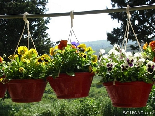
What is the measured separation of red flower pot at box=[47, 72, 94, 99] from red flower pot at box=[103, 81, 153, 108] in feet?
0.36

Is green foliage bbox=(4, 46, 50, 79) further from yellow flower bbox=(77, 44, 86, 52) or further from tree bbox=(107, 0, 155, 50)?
tree bbox=(107, 0, 155, 50)

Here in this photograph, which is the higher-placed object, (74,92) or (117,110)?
(74,92)

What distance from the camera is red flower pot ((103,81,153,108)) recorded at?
1142 mm

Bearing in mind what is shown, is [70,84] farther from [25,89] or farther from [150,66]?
[150,66]

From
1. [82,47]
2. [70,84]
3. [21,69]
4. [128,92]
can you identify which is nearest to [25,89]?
[21,69]

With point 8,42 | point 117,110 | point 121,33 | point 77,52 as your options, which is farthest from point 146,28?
point 77,52

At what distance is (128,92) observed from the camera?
1148mm

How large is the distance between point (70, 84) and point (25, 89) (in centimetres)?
22

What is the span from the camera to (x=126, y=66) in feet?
3.71

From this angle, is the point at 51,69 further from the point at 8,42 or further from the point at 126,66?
the point at 8,42

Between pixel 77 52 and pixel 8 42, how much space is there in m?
6.66


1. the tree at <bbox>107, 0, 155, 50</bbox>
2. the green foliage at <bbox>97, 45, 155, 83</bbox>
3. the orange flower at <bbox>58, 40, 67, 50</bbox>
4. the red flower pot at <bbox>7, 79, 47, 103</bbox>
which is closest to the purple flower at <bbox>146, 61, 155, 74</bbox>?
the green foliage at <bbox>97, 45, 155, 83</bbox>

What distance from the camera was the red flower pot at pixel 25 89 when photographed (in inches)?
49.6

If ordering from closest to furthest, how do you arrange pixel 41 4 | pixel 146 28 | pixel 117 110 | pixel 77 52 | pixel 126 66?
pixel 126 66, pixel 77 52, pixel 117 110, pixel 146 28, pixel 41 4
